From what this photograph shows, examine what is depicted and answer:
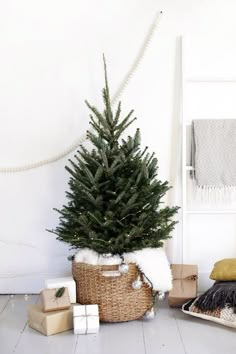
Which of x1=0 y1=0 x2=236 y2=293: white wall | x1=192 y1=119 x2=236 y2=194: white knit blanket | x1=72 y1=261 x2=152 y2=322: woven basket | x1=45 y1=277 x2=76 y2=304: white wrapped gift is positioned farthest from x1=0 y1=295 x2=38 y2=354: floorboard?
x1=192 y1=119 x2=236 y2=194: white knit blanket

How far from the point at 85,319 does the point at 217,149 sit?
3.52 feet

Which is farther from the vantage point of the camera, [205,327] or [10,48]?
[10,48]

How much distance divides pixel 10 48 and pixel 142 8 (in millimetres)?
720

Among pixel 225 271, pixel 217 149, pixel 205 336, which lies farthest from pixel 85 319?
pixel 217 149

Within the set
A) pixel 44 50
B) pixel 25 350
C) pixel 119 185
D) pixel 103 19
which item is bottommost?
pixel 25 350

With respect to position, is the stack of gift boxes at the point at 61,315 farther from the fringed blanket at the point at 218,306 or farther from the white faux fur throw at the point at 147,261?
the fringed blanket at the point at 218,306

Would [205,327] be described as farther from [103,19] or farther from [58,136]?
[103,19]

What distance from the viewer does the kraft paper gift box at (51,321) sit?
180 centimetres

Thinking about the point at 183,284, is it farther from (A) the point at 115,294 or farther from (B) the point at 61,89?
(B) the point at 61,89

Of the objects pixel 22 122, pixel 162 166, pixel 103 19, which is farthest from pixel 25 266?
pixel 103 19

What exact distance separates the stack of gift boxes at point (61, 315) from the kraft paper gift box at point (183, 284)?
419mm

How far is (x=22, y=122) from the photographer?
231 cm

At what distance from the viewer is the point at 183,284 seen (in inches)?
83.5

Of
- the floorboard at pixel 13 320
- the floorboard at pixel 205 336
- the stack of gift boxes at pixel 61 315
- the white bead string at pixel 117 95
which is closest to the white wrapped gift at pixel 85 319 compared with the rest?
the stack of gift boxes at pixel 61 315
